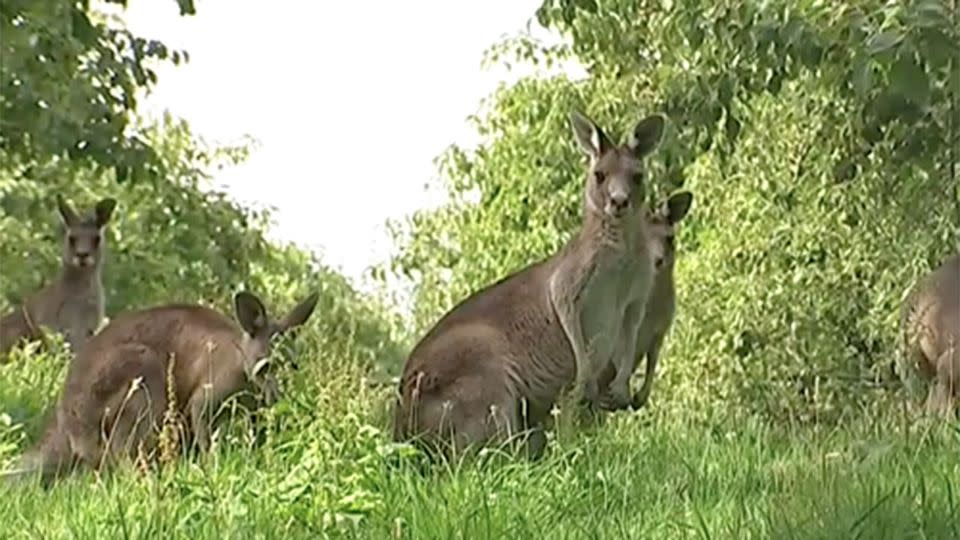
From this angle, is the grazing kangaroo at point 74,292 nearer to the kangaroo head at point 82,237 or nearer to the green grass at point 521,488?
the kangaroo head at point 82,237

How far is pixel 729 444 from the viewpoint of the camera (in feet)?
21.9

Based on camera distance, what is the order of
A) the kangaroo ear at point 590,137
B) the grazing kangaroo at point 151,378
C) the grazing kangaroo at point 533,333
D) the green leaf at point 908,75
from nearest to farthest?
the green leaf at point 908,75
the grazing kangaroo at point 533,333
the grazing kangaroo at point 151,378
the kangaroo ear at point 590,137

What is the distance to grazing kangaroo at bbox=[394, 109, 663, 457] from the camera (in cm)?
739

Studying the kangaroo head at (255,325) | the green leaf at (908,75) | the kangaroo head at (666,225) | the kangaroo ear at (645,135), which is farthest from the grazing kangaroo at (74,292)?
the green leaf at (908,75)

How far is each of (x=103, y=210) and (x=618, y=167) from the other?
6813 mm

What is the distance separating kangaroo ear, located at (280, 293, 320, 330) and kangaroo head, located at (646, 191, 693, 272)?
A: 6.19 ft

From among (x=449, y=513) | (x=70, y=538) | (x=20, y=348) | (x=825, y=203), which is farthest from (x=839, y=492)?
(x=825, y=203)

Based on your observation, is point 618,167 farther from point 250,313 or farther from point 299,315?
point 250,313

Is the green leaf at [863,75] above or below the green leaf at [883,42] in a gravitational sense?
below

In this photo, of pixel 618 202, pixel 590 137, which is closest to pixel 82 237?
pixel 590 137

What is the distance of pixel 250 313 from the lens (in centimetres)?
798

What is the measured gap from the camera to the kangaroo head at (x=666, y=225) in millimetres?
9203

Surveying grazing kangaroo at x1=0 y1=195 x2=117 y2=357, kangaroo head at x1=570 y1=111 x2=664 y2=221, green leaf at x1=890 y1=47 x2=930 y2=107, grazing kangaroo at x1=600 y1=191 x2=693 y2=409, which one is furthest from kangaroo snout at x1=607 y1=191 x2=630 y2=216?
grazing kangaroo at x1=0 y1=195 x2=117 y2=357

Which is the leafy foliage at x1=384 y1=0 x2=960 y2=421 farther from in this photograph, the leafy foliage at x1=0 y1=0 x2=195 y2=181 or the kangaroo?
the leafy foliage at x1=0 y1=0 x2=195 y2=181
